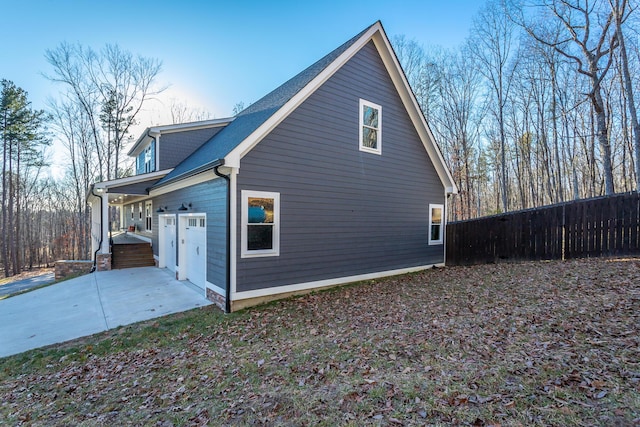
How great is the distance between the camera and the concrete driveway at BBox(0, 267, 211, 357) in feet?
20.7

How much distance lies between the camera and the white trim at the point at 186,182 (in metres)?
7.60

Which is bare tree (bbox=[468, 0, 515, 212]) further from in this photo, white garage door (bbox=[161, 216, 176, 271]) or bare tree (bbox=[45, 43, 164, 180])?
bare tree (bbox=[45, 43, 164, 180])

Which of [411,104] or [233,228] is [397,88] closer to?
[411,104]

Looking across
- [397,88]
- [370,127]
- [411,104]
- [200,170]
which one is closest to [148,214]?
[200,170]

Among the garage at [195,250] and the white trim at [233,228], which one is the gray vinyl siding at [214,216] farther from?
the garage at [195,250]

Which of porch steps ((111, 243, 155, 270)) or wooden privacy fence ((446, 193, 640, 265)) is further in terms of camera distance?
porch steps ((111, 243, 155, 270))

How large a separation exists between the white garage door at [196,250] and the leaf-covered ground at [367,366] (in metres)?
2.00

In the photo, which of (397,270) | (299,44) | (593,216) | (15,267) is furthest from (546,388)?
(15,267)

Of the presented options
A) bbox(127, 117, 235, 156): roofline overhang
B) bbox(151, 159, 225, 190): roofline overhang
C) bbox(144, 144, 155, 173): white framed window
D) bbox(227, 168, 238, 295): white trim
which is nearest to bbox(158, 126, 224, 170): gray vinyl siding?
bbox(127, 117, 235, 156): roofline overhang

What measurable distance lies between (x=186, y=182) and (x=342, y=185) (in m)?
4.76

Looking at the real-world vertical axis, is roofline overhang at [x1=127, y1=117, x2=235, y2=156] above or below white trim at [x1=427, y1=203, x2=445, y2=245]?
above

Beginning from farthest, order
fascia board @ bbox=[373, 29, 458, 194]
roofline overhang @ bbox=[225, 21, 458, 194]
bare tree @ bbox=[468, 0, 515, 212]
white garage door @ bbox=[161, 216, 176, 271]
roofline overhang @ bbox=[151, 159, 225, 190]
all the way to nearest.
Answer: bare tree @ bbox=[468, 0, 515, 212] < white garage door @ bbox=[161, 216, 176, 271] < fascia board @ bbox=[373, 29, 458, 194] < roofline overhang @ bbox=[225, 21, 458, 194] < roofline overhang @ bbox=[151, 159, 225, 190]

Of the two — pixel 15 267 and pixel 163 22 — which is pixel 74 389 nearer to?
pixel 163 22

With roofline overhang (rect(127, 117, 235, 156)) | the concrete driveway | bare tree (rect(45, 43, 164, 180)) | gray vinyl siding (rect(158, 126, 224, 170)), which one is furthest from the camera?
bare tree (rect(45, 43, 164, 180))
